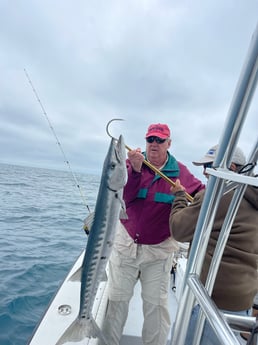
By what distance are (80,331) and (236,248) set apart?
114cm

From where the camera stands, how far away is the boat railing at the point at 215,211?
31.4 inches

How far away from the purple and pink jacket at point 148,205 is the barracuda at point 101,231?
65 centimetres

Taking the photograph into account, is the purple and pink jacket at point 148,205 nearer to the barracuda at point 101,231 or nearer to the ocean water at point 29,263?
the barracuda at point 101,231

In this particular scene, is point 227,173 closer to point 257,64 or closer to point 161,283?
point 257,64

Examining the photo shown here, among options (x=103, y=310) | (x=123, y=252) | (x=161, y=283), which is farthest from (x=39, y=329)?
(x=161, y=283)

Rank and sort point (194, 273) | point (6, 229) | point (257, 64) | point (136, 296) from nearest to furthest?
point (257, 64), point (194, 273), point (136, 296), point (6, 229)

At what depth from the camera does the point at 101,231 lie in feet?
5.36

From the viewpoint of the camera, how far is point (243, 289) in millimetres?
1472

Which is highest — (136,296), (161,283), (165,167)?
(165,167)

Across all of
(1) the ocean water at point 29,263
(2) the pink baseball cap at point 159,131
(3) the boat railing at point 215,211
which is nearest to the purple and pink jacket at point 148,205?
(2) the pink baseball cap at point 159,131

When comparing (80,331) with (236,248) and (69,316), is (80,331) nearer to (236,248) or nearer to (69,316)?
(69,316)

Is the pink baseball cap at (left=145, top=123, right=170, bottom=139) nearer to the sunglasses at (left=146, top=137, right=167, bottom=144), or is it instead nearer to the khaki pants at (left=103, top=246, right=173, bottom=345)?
the sunglasses at (left=146, top=137, right=167, bottom=144)

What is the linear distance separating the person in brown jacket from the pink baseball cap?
37.5 inches

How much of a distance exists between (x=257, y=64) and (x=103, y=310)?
8.15 feet
